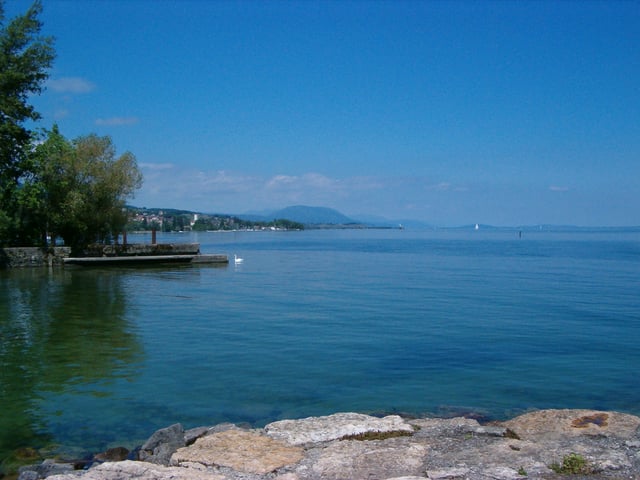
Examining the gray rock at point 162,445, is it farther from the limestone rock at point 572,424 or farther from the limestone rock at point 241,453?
the limestone rock at point 572,424

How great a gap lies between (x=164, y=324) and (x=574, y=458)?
15.0 m

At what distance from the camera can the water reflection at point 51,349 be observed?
405 inches

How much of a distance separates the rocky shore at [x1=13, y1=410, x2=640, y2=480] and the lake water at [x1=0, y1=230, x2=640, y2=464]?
4.71ft

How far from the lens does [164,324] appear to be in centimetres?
1942

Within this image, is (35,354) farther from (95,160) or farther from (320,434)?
(95,160)

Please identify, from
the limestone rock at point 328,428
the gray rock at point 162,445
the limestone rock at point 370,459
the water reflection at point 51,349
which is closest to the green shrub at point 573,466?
the limestone rock at point 370,459

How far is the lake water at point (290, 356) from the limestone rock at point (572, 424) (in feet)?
5.09

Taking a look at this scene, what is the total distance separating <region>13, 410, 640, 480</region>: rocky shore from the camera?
673 centimetres

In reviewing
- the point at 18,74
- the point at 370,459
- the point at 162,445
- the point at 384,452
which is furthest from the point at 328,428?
the point at 18,74

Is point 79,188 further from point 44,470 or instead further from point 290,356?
point 44,470

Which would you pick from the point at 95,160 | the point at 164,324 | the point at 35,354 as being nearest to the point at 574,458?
the point at 35,354

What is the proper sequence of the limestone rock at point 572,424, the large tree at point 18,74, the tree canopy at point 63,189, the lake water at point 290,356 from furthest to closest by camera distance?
1. the tree canopy at point 63,189
2. the large tree at point 18,74
3. the lake water at point 290,356
4. the limestone rock at point 572,424

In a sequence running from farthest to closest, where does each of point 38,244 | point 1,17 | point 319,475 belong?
point 38,244, point 1,17, point 319,475

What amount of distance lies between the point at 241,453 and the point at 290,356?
716 cm
